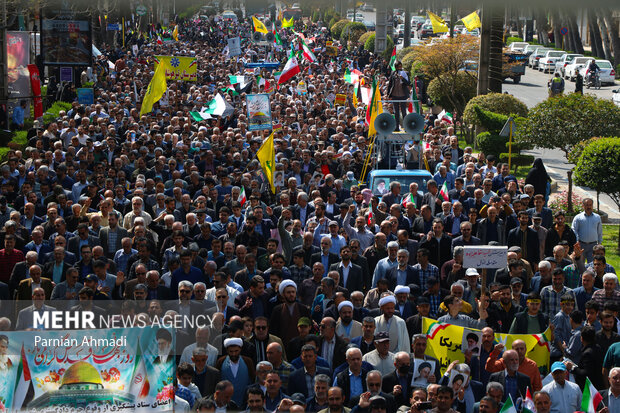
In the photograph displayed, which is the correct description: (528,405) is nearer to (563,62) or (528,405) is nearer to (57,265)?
(57,265)

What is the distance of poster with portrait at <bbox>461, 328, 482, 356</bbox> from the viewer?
852 centimetres

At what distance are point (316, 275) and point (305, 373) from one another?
2.43 metres

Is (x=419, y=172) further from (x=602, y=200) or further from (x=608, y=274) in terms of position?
(x=602, y=200)

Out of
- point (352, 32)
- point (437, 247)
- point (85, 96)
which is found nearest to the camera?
point (437, 247)

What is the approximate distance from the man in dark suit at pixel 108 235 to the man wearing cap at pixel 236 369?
4.23m

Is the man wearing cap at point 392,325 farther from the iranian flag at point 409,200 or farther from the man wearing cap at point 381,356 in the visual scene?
the iranian flag at point 409,200

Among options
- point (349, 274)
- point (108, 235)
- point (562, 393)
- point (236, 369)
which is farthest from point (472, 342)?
point (108, 235)

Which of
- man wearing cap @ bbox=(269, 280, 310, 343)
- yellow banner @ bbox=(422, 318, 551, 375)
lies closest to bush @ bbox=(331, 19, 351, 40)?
man wearing cap @ bbox=(269, 280, 310, 343)

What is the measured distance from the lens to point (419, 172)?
→ 15656 millimetres

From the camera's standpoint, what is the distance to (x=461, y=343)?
8578 mm

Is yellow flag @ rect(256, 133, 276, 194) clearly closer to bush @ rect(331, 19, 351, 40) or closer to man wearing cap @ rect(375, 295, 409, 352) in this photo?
man wearing cap @ rect(375, 295, 409, 352)

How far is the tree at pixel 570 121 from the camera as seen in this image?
2103cm

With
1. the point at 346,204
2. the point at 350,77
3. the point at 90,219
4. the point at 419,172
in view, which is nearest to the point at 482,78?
the point at 350,77

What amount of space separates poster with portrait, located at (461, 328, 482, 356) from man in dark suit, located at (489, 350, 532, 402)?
2.04 feet
